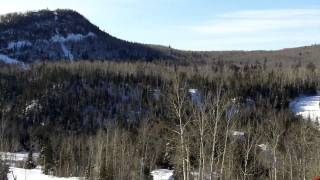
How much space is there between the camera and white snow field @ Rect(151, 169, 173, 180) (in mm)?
96613

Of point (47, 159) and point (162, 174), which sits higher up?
point (47, 159)

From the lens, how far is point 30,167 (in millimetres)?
93250

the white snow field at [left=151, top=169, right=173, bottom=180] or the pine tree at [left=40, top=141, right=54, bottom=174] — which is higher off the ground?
the pine tree at [left=40, top=141, right=54, bottom=174]

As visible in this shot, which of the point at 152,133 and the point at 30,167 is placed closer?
the point at 30,167

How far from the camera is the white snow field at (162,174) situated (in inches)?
3804

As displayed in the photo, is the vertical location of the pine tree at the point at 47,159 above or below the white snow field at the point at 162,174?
above

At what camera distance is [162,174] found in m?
100

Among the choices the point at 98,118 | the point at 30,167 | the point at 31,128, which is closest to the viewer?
the point at 30,167

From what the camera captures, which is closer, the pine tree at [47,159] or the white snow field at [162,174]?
the pine tree at [47,159]

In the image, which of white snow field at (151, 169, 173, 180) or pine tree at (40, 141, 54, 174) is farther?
white snow field at (151, 169, 173, 180)

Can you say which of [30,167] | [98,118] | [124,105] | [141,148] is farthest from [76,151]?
[124,105]

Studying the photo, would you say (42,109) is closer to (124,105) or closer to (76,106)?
(76,106)

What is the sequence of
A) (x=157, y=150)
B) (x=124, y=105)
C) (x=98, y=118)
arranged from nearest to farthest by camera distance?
(x=157, y=150)
(x=98, y=118)
(x=124, y=105)

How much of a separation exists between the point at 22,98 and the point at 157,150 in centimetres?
9481
